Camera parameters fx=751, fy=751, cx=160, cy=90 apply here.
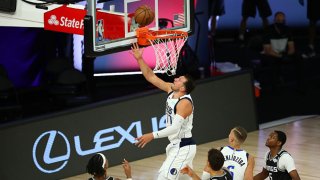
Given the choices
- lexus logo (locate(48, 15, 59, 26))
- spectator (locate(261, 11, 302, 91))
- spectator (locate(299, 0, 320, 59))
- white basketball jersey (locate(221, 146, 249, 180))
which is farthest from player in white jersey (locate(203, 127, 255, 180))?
spectator (locate(299, 0, 320, 59))

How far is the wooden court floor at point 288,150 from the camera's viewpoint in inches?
442

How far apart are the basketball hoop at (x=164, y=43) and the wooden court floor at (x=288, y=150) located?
209 centimetres

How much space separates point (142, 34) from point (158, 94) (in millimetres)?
3551

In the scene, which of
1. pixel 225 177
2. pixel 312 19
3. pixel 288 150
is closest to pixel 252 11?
pixel 312 19

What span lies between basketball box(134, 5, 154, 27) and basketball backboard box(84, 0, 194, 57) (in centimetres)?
9

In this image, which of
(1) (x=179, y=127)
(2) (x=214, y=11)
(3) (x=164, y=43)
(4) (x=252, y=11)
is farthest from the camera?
(4) (x=252, y=11)

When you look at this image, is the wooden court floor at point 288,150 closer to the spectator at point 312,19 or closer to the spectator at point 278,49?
the spectator at point 278,49

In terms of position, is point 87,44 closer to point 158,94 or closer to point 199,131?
point 158,94

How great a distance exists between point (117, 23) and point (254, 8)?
9400 mm

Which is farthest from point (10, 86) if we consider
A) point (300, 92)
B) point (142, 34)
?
point (300, 92)

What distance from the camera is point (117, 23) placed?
9078 mm

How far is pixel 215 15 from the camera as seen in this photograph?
17.6 meters

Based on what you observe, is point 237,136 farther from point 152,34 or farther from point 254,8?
→ point 254,8

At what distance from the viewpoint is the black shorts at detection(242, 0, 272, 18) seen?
58.4ft
